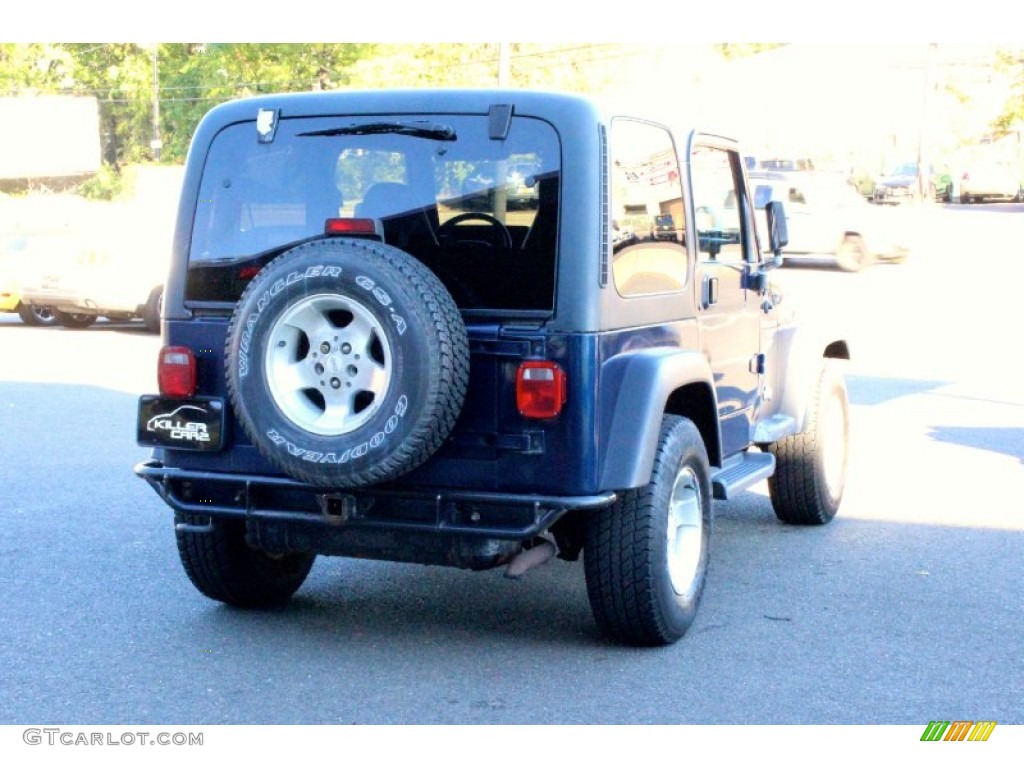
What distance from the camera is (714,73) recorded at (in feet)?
136

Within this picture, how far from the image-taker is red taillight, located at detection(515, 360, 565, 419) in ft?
16.3

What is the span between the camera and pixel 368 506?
521cm

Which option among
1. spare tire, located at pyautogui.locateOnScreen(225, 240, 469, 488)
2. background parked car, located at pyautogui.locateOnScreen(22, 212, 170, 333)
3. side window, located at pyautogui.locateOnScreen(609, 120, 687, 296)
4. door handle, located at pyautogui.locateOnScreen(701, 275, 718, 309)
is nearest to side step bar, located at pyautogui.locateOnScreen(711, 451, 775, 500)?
door handle, located at pyautogui.locateOnScreen(701, 275, 718, 309)

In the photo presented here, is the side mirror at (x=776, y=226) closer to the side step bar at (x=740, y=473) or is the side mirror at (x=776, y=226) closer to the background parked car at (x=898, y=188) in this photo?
the side step bar at (x=740, y=473)

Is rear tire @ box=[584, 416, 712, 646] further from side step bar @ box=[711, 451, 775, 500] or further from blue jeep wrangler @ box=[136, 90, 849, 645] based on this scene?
side step bar @ box=[711, 451, 775, 500]

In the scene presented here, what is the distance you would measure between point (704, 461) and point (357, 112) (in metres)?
1.98

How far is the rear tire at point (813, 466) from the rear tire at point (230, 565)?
9.34 ft

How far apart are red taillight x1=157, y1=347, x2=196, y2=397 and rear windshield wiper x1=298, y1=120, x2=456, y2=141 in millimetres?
1030

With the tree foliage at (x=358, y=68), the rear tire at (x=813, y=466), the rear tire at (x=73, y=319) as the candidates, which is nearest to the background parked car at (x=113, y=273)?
the rear tire at (x=73, y=319)

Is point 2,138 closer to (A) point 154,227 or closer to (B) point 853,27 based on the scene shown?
(A) point 154,227

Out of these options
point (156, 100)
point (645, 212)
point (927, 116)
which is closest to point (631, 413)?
point (645, 212)

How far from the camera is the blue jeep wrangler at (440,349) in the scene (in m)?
4.96

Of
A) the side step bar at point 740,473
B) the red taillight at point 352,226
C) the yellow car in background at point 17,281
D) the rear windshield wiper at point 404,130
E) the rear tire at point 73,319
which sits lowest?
the rear tire at point 73,319

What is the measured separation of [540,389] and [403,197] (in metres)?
0.98
